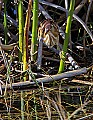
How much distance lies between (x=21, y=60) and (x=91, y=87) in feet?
1.13

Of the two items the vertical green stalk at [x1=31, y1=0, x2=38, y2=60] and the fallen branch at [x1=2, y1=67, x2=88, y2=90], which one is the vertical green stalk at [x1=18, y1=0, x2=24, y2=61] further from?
the fallen branch at [x1=2, y1=67, x2=88, y2=90]

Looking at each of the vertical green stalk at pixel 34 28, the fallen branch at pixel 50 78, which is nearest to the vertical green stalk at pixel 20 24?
the vertical green stalk at pixel 34 28

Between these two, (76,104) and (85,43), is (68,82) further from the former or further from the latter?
(85,43)

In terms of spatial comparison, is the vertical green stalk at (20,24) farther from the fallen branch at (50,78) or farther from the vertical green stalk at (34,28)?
the fallen branch at (50,78)

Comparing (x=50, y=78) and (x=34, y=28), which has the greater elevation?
(x=34, y=28)

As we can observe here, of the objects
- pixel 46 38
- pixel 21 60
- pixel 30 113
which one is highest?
pixel 46 38

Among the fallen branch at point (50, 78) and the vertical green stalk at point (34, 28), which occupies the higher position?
the vertical green stalk at point (34, 28)

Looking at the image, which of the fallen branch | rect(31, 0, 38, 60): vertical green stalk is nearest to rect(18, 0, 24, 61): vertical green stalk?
rect(31, 0, 38, 60): vertical green stalk

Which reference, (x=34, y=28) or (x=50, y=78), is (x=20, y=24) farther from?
(x=50, y=78)

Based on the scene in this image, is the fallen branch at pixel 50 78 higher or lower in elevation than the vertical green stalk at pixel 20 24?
lower

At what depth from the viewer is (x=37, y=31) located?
1.67 meters

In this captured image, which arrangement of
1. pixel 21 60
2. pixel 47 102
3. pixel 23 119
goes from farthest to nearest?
pixel 21 60, pixel 47 102, pixel 23 119

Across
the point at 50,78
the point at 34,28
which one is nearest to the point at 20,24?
the point at 34,28

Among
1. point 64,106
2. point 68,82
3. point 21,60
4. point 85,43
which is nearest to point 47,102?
point 64,106
